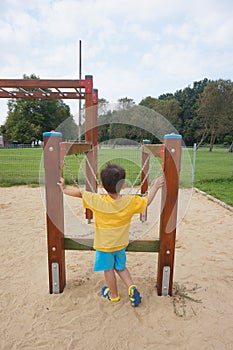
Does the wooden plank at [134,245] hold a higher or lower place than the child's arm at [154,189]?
lower

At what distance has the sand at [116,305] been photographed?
152 centimetres

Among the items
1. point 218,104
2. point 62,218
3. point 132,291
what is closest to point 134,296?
point 132,291

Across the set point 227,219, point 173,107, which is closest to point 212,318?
point 227,219

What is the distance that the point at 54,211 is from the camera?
1854mm

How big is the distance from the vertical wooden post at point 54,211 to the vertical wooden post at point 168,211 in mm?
812

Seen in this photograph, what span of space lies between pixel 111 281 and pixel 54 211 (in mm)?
703

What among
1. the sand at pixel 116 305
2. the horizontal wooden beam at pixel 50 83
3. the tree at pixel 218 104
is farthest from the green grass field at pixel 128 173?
the tree at pixel 218 104

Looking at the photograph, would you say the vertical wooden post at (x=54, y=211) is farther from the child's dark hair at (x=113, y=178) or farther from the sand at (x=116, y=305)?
the child's dark hair at (x=113, y=178)

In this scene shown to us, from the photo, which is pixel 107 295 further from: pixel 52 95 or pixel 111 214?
pixel 52 95

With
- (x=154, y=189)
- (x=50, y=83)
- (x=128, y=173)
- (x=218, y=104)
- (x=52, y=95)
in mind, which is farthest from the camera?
(x=218, y=104)

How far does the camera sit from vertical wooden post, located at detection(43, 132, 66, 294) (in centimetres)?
173

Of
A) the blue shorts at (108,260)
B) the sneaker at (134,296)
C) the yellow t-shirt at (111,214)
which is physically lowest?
the sneaker at (134,296)

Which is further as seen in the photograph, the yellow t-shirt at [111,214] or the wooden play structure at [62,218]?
the wooden play structure at [62,218]

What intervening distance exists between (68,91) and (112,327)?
4.01 meters
